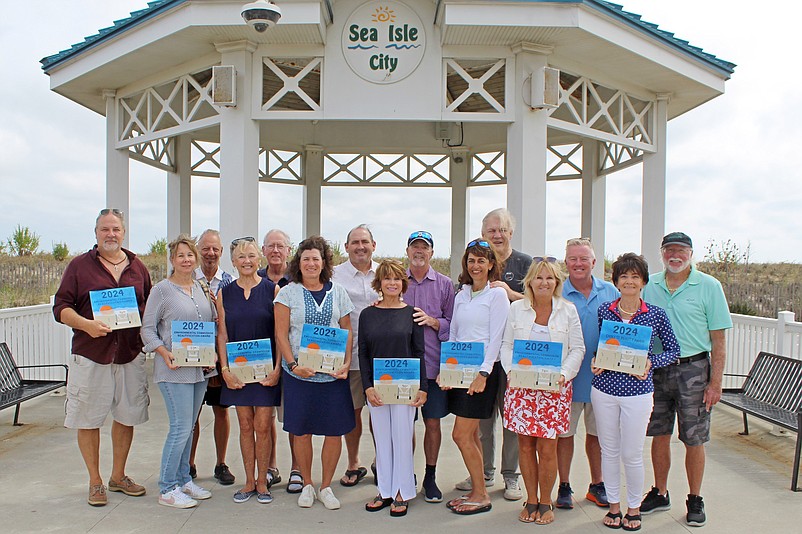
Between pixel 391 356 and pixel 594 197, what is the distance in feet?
25.3

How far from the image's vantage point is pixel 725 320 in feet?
12.9

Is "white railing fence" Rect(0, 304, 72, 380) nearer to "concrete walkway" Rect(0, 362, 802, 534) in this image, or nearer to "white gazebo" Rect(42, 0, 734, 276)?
"concrete walkway" Rect(0, 362, 802, 534)

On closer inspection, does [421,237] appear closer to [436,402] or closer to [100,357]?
[436,402]

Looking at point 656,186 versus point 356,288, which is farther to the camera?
point 656,186

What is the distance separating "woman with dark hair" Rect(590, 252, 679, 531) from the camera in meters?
3.78

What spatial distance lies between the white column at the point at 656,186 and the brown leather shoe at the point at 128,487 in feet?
22.9

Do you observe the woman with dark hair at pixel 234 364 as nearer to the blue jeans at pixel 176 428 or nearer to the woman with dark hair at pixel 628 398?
the blue jeans at pixel 176 428

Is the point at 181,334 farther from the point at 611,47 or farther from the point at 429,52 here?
the point at 611,47

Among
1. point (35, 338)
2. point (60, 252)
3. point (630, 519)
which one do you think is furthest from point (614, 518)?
point (60, 252)

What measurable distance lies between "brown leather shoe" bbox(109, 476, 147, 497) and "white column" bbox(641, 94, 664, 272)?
6994mm

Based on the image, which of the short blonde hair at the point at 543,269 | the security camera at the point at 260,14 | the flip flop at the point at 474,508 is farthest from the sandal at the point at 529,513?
the security camera at the point at 260,14

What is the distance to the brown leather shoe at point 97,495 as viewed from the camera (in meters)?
4.12

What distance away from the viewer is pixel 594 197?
10641 millimetres

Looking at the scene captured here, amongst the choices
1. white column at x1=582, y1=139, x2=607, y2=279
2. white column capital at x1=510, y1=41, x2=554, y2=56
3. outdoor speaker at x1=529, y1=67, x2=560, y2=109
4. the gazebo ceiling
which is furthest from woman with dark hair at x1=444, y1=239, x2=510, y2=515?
white column at x1=582, y1=139, x2=607, y2=279
